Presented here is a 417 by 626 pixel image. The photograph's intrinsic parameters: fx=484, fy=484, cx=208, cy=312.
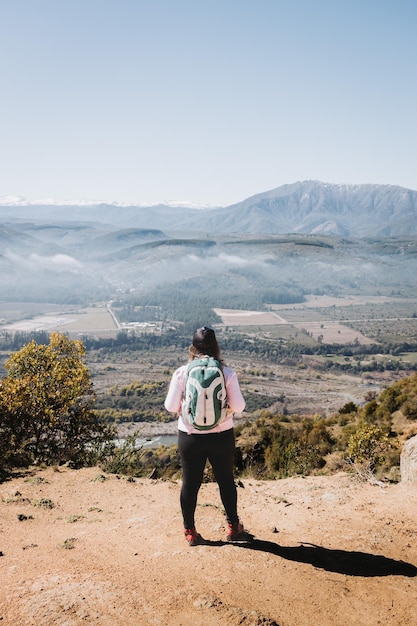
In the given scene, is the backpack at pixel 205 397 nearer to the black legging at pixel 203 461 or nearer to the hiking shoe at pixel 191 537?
the black legging at pixel 203 461

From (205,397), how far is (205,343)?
19.1 inches

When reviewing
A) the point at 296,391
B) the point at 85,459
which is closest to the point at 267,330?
the point at 296,391

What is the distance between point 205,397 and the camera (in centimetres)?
405

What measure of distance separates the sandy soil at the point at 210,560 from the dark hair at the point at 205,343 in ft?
5.84

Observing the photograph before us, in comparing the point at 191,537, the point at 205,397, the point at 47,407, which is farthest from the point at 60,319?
the point at 205,397

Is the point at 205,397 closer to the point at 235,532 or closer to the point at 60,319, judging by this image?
the point at 235,532

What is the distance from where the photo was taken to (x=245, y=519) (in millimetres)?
5434

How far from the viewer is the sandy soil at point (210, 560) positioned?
3.41 m

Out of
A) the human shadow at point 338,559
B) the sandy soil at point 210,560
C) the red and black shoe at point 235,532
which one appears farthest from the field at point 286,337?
the human shadow at point 338,559

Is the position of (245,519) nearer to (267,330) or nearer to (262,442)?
(262,442)

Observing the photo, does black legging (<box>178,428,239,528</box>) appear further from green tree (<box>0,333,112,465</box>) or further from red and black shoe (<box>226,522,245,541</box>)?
green tree (<box>0,333,112,465</box>)

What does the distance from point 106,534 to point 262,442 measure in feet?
41.5

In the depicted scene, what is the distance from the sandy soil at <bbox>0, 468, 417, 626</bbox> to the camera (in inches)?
134

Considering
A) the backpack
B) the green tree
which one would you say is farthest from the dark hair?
the green tree
